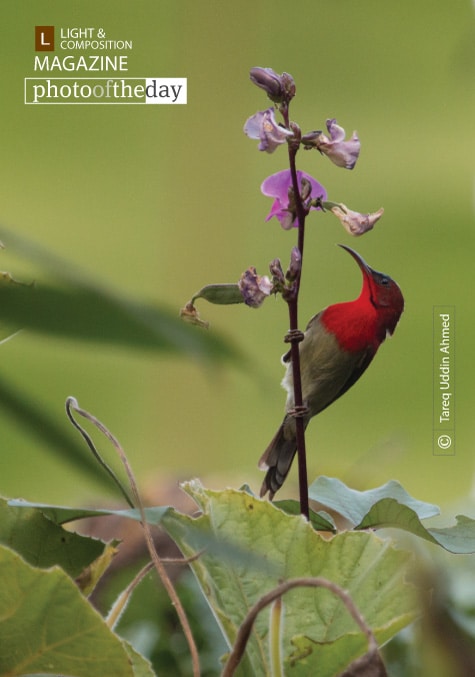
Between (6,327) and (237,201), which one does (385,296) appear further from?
(6,327)

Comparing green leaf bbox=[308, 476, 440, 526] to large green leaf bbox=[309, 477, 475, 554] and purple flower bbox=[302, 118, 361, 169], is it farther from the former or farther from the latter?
purple flower bbox=[302, 118, 361, 169]

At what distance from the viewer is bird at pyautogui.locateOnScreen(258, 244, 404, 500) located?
103 cm

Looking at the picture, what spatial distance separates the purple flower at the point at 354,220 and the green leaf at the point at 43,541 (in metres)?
0.23

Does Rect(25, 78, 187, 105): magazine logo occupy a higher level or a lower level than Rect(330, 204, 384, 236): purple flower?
higher

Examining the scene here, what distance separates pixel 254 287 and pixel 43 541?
17 centimetres

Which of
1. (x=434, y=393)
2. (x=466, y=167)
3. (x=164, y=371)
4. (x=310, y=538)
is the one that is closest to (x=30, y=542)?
(x=310, y=538)

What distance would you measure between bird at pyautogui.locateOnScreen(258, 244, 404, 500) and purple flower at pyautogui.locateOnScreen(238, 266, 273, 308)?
0.52m

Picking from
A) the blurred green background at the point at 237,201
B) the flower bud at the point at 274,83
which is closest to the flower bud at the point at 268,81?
the flower bud at the point at 274,83

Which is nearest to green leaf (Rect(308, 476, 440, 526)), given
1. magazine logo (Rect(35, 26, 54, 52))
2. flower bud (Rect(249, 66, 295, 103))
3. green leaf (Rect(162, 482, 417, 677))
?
green leaf (Rect(162, 482, 417, 677))

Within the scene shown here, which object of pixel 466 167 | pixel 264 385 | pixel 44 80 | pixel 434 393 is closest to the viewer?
pixel 264 385

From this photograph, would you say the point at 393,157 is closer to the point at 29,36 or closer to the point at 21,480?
the point at 29,36

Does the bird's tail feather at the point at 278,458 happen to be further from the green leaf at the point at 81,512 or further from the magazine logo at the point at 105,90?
the green leaf at the point at 81,512

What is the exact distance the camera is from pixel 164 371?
69.2 inches

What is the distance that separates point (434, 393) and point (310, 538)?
0.69 m
